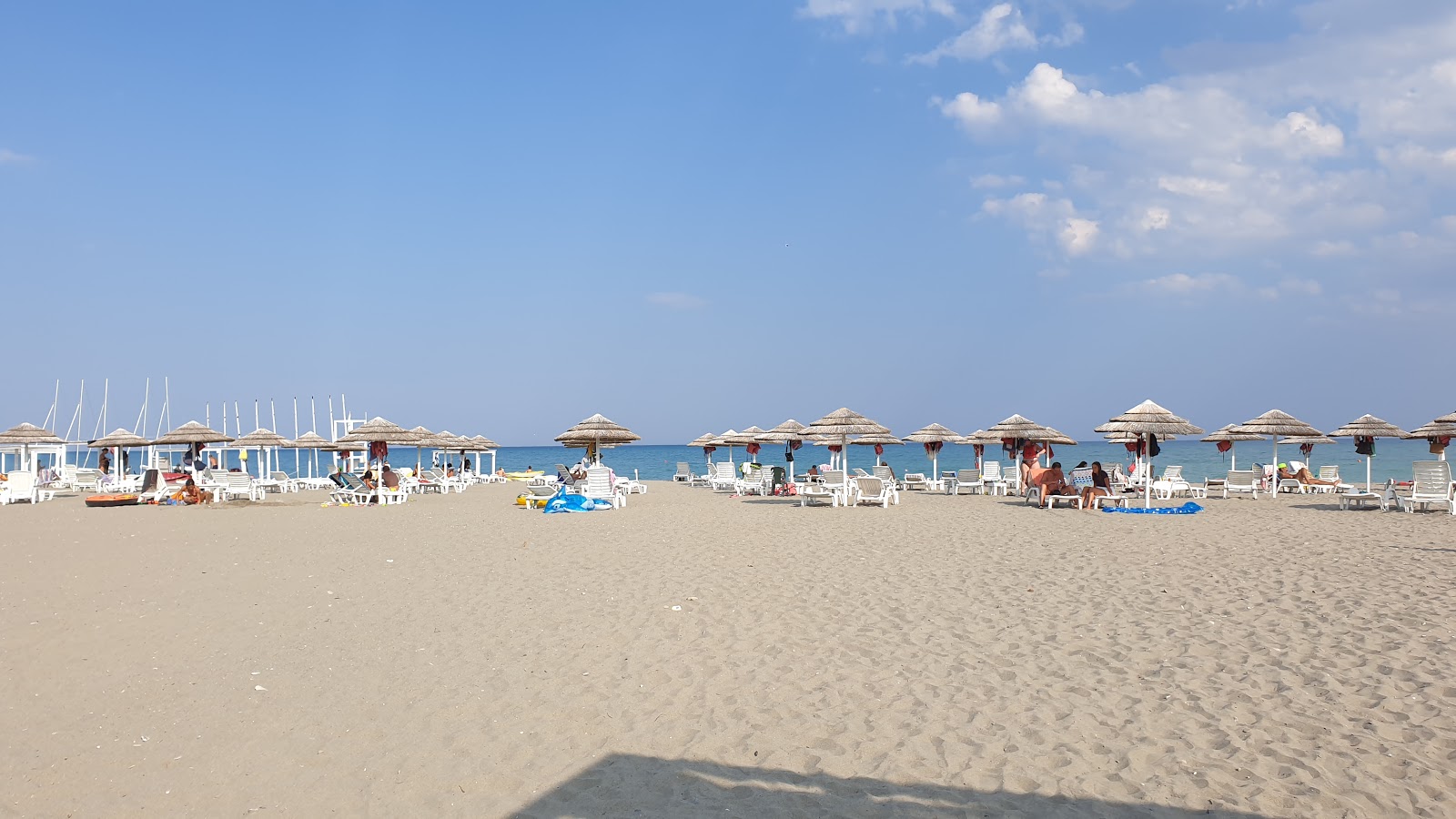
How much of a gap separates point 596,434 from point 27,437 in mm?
16991

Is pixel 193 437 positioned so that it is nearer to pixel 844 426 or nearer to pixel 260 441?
pixel 260 441

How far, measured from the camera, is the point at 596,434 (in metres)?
19.4

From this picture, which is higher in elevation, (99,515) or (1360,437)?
(1360,437)

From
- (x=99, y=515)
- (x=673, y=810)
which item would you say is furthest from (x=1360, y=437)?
(x=99, y=515)

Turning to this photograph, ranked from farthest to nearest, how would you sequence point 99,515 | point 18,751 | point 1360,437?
1. point 1360,437
2. point 99,515
3. point 18,751

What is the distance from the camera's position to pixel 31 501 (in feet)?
65.9

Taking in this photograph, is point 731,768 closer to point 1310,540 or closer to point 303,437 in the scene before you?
point 1310,540

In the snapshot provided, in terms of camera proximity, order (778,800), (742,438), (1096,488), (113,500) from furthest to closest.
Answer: (742,438), (113,500), (1096,488), (778,800)

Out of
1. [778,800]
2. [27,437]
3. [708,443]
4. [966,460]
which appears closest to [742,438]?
[708,443]

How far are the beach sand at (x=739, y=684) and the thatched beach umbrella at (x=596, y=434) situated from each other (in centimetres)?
→ 923

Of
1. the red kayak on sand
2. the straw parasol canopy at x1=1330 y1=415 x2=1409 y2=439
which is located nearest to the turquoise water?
the straw parasol canopy at x1=1330 y1=415 x2=1409 y2=439

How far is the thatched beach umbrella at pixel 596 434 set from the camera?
19391mm

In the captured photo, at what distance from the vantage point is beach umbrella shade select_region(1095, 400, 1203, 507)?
15.9 metres

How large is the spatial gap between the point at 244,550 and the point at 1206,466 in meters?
51.3
